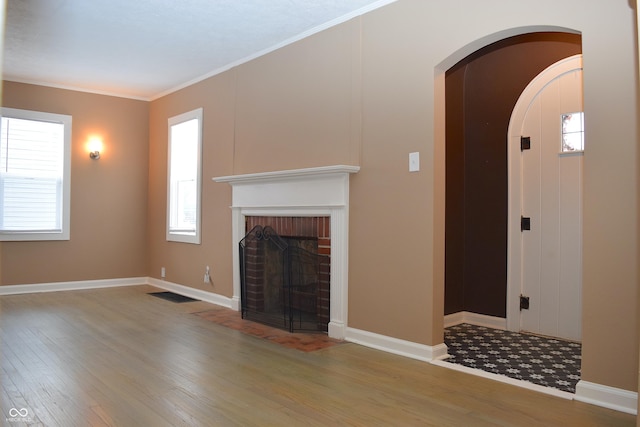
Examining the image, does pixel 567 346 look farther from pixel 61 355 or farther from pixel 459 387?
pixel 61 355

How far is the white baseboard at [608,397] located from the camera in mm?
2492

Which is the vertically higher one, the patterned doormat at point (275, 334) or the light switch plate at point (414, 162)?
the light switch plate at point (414, 162)

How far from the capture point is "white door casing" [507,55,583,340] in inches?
155

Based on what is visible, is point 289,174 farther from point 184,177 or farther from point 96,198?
point 96,198

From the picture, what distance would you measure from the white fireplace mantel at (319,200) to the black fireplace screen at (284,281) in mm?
165

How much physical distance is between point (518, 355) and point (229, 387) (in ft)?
6.57

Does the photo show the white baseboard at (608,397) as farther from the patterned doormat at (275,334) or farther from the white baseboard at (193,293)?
the white baseboard at (193,293)

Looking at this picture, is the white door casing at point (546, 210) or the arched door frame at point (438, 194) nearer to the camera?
the arched door frame at point (438, 194)

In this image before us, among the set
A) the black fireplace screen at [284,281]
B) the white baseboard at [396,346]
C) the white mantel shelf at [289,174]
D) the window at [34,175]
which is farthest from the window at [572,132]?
the window at [34,175]

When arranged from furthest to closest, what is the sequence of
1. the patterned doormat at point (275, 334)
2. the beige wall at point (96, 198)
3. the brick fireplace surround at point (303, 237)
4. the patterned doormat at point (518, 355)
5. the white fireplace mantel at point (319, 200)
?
the beige wall at point (96, 198) < the brick fireplace surround at point (303, 237) < the white fireplace mantel at point (319, 200) < the patterned doormat at point (275, 334) < the patterned doormat at point (518, 355)

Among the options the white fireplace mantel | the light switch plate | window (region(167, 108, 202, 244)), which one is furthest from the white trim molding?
the light switch plate

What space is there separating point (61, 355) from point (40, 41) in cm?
300

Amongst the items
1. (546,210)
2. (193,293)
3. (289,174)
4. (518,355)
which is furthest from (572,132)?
(193,293)

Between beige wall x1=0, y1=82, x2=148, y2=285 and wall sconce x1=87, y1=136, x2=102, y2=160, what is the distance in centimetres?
6
